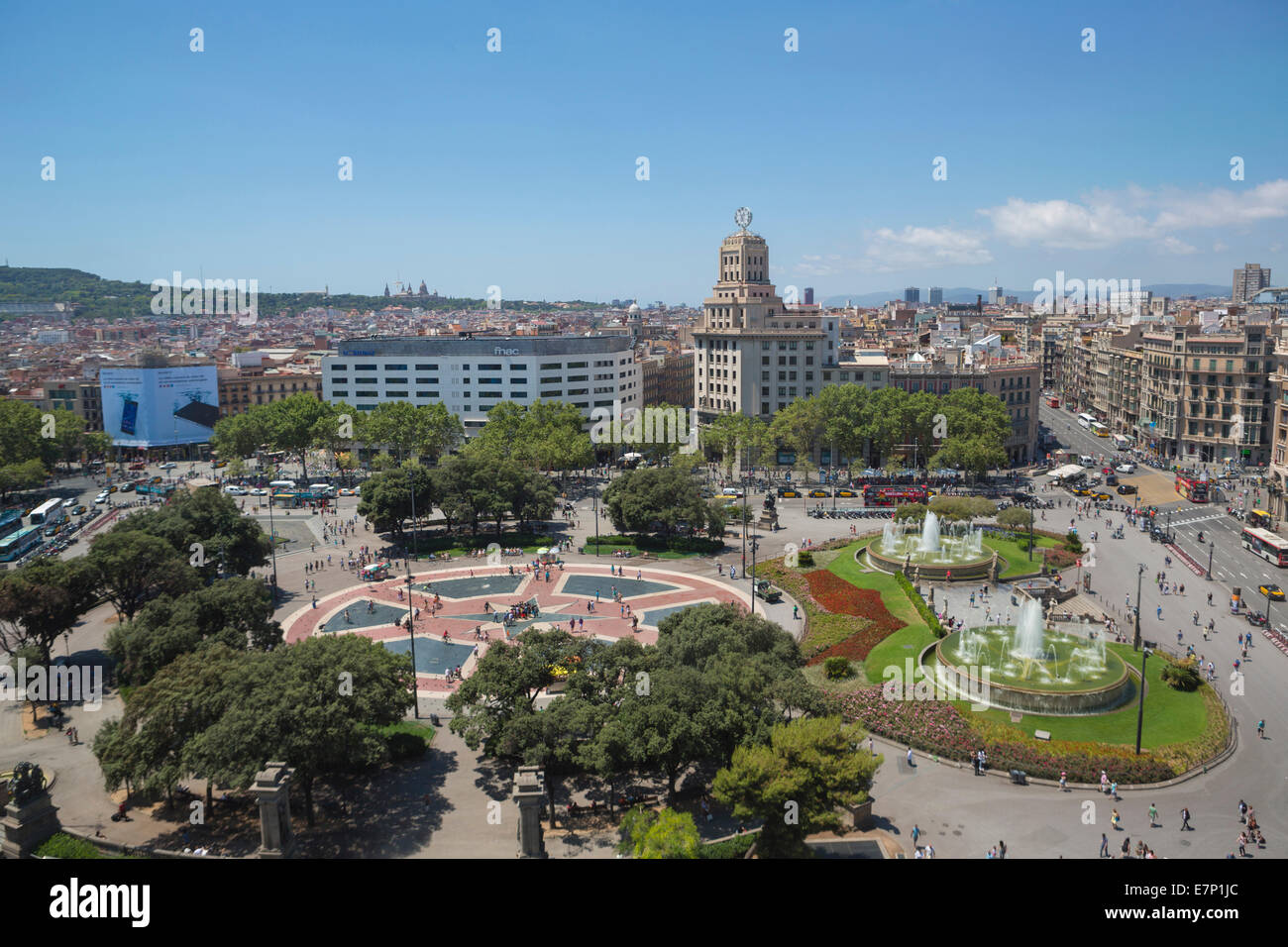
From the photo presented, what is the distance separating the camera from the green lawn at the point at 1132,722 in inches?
1414

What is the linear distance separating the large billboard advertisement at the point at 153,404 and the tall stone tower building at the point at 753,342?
67873mm

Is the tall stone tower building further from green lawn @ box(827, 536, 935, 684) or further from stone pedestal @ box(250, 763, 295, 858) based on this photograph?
stone pedestal @ box(250, 763, 295, 858)

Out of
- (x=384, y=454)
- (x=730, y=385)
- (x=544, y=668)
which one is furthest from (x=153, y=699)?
(x=730, y=385)

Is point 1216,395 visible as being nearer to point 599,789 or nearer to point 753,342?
point 753,342

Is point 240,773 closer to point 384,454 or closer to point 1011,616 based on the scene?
point 1011,616

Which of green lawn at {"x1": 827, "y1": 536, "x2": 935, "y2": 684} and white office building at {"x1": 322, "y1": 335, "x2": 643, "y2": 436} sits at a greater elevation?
white office building at {"x1": 322, "y1": 335, "x2": 643, "y2": 436}

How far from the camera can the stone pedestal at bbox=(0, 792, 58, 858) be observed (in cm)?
2772

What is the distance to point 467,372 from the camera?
373ft

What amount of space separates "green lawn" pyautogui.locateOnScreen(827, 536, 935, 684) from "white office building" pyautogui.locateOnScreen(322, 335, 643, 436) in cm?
5791

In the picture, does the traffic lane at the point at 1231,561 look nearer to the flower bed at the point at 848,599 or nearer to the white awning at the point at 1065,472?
Answer: the white awning at the point at 1065,472

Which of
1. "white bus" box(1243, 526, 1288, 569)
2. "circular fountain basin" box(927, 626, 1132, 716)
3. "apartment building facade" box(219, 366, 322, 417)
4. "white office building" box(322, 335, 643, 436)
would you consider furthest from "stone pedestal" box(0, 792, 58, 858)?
"apartment building facade" box(219, 366, 322, 417)

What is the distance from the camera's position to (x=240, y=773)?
27984mm

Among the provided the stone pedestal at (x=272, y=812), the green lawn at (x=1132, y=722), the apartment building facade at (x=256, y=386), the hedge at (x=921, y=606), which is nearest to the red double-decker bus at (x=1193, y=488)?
the hedge at (x=921, y=606)
